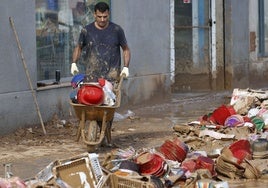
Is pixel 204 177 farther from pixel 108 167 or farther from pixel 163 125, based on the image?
pixel 163 125

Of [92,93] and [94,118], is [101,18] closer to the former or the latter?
[92,93]

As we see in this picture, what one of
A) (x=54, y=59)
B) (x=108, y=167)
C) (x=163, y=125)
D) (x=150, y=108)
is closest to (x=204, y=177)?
(x=108, y=167)

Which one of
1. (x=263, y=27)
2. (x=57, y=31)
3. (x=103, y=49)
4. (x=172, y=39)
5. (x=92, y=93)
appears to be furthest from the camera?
(x=263, y=27)

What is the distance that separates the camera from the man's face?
10828 mm

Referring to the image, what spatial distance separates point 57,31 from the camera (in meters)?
14.0

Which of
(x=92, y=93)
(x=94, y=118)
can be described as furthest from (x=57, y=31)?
(x=92, y=93)

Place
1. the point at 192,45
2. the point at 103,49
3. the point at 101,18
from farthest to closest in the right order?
1. the point at 192,45
2. the point at 103,49
3. the point at 101,18

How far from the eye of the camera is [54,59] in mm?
13844

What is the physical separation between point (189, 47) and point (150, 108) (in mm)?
3586

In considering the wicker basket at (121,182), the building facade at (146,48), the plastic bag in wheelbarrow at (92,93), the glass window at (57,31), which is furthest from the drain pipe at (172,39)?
the wicker basket at (121,182)

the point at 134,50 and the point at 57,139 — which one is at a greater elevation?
the point at 134,50

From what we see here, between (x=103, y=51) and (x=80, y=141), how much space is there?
1.46m

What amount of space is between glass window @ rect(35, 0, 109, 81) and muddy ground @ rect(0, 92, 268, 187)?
960 millimetres

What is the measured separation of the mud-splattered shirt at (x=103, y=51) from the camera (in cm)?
1096
